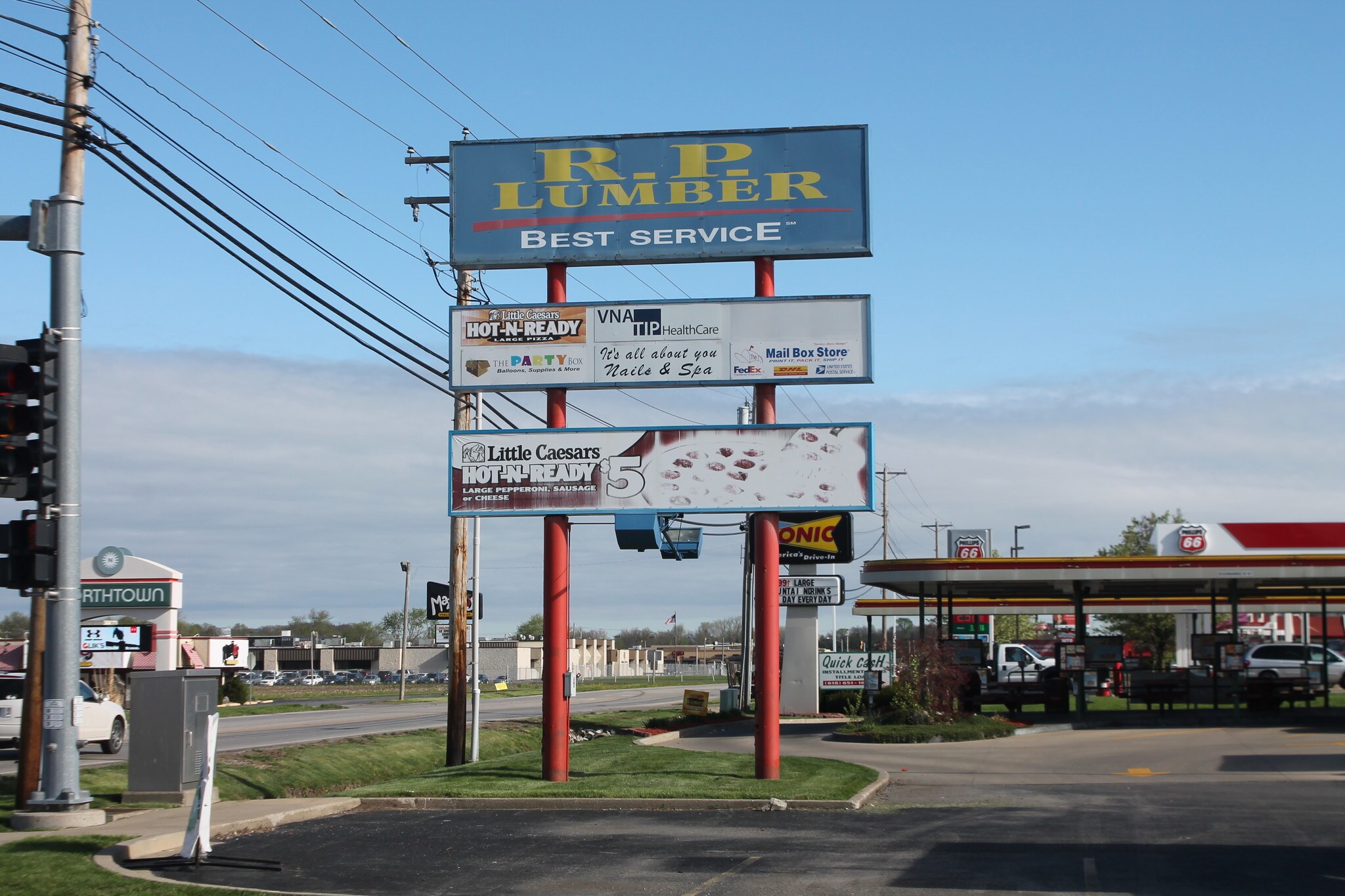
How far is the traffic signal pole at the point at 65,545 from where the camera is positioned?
13648 millimetres

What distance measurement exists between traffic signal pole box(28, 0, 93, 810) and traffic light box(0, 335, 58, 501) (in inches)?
6.2

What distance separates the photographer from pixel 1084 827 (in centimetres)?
1379

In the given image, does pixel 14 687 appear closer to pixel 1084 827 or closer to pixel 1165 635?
pixel 1084 827

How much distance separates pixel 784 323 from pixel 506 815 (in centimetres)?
762

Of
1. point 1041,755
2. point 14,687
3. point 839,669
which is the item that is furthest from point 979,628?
point 14,687

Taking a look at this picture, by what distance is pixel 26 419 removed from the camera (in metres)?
13.6

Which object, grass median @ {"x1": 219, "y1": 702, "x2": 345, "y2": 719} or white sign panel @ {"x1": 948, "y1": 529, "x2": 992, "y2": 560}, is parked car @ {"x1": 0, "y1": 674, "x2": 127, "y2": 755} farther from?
white sign panel @ {"x1": 948, "y1": 529, "x2": 992, "y2": 560}

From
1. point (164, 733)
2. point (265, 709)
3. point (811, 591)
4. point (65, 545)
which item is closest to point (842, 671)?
point (811, 591)

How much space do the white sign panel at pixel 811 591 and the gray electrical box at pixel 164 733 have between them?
23565 mm

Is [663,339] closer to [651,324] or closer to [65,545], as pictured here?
[651,324]

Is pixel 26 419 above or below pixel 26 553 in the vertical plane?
above

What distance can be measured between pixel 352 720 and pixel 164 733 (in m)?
24.7

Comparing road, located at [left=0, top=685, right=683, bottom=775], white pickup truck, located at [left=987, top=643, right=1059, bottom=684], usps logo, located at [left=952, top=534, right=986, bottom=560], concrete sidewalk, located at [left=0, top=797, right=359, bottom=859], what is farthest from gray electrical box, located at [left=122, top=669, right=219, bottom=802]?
white pickup truck, located at [left=987, top=643, right=1059, bottom=684]

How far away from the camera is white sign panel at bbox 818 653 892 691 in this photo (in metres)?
40.6
